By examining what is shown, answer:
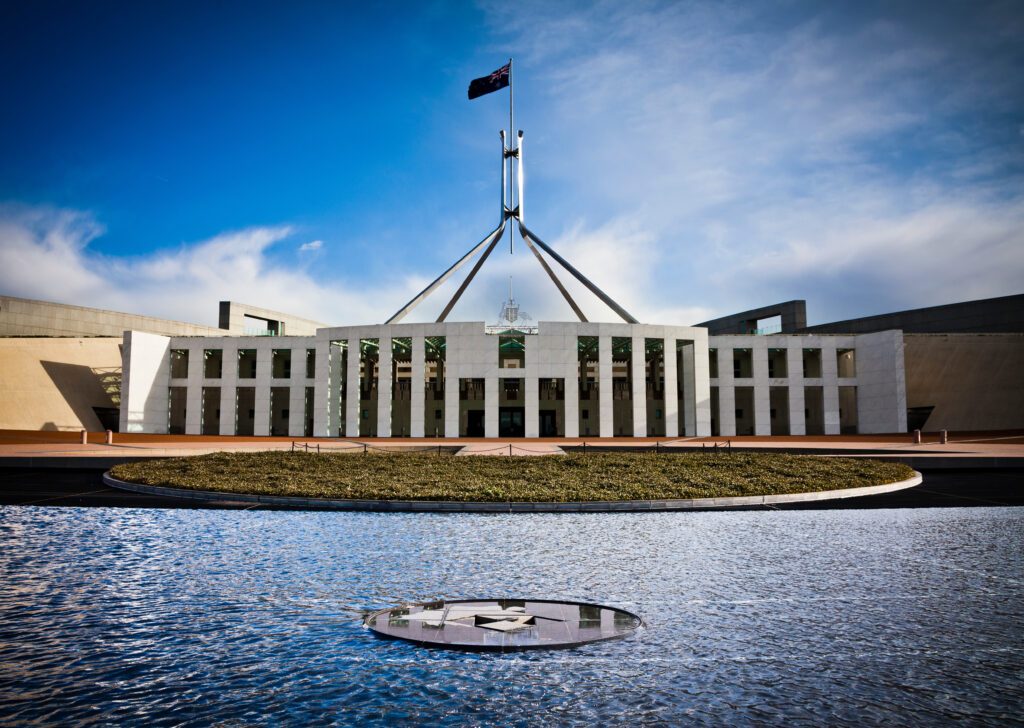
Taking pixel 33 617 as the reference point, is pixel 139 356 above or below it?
above

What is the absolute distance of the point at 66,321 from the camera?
5719 cm

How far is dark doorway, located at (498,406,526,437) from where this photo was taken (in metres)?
58.7

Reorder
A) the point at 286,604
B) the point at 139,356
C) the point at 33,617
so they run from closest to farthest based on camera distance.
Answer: the point at 33,617 → the point at 286,604 → the point at 139,356

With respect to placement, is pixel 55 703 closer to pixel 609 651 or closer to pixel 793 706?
pixel 609 651

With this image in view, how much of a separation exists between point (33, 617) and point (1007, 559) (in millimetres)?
11013

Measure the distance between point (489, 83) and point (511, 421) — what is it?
27378 millimetres

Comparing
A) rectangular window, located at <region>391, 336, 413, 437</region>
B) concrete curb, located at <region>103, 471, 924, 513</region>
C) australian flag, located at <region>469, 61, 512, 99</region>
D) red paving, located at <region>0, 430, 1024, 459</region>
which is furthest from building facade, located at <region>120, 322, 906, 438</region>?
concrete curb, located at <region>103, 471, 924, 513</region>

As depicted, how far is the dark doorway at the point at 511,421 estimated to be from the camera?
193 ft

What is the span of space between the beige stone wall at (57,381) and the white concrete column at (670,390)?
136ft

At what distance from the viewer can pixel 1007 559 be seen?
8.85m

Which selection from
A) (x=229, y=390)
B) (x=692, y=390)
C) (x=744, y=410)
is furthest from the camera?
(x=744, y=410)

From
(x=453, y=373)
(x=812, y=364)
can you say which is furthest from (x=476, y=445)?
(x=812, y=364)

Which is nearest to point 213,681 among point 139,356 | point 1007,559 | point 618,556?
point 618,556

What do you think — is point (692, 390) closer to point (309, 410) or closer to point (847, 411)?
point (847, 411)
